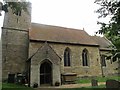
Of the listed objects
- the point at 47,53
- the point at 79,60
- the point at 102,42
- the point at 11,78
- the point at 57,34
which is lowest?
the point at 11,78

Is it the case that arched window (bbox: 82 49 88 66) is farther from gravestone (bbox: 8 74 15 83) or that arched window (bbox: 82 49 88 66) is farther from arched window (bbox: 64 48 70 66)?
gravestone (bbox: 8 74 15 83)

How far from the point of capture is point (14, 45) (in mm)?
23344

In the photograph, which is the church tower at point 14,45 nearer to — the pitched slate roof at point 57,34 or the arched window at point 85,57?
the pitched slate roof at point 57,34

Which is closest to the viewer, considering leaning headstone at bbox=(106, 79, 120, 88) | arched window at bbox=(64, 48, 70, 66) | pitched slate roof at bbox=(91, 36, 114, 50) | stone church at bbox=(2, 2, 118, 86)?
leaning headstone at bbox=(106, 79, 120, 88)

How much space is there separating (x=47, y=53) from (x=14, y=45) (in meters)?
5.89

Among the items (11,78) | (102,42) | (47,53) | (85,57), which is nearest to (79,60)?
(85,57)

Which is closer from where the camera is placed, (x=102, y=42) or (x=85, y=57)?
(x=85, y=57)

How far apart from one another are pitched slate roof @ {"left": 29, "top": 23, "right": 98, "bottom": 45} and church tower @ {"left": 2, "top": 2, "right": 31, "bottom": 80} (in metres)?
1.53

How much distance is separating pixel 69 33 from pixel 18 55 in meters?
10.9

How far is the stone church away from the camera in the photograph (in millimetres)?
20688

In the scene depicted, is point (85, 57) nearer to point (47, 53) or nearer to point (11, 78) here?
point (47, 53)

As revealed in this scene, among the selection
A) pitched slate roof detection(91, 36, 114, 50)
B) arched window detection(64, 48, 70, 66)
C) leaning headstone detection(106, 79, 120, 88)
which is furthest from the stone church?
leaning headstone detection(106, 79, 120, 88)

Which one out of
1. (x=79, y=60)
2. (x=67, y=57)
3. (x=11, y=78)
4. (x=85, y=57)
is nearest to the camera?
(x=11, y=78)

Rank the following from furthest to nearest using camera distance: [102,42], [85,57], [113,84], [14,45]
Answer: [102,42] → [85,57] → [14,45] → [113,84]
